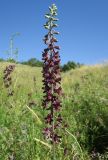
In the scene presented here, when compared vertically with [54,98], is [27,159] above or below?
below

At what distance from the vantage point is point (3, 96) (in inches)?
356

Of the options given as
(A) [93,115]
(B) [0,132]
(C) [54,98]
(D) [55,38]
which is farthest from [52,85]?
(A) [93,115]

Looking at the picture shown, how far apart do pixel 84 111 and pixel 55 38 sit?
452 centimetres

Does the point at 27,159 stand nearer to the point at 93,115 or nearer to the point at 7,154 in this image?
the point at 7,154

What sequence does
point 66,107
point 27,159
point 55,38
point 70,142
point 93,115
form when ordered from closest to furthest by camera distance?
1. point 55,38
2. point 27,159
3. point 70,142
4. point 93,115
5. point 66,107

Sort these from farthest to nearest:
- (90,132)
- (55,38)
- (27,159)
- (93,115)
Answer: (93,115), (90,132), (27,159), (55,38)

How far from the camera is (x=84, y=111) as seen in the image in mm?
8984

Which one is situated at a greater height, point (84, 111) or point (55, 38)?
point (55, 38)

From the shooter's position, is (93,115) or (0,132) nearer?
(0,132)

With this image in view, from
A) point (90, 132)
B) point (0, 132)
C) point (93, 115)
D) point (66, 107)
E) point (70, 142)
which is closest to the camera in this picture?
point (0, 132)

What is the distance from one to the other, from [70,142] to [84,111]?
2.44m

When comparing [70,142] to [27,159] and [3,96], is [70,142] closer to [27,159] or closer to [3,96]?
[27,159]

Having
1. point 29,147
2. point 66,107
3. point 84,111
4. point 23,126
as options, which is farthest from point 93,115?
point 29,147

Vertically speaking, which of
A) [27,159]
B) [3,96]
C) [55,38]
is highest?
[55,38]
